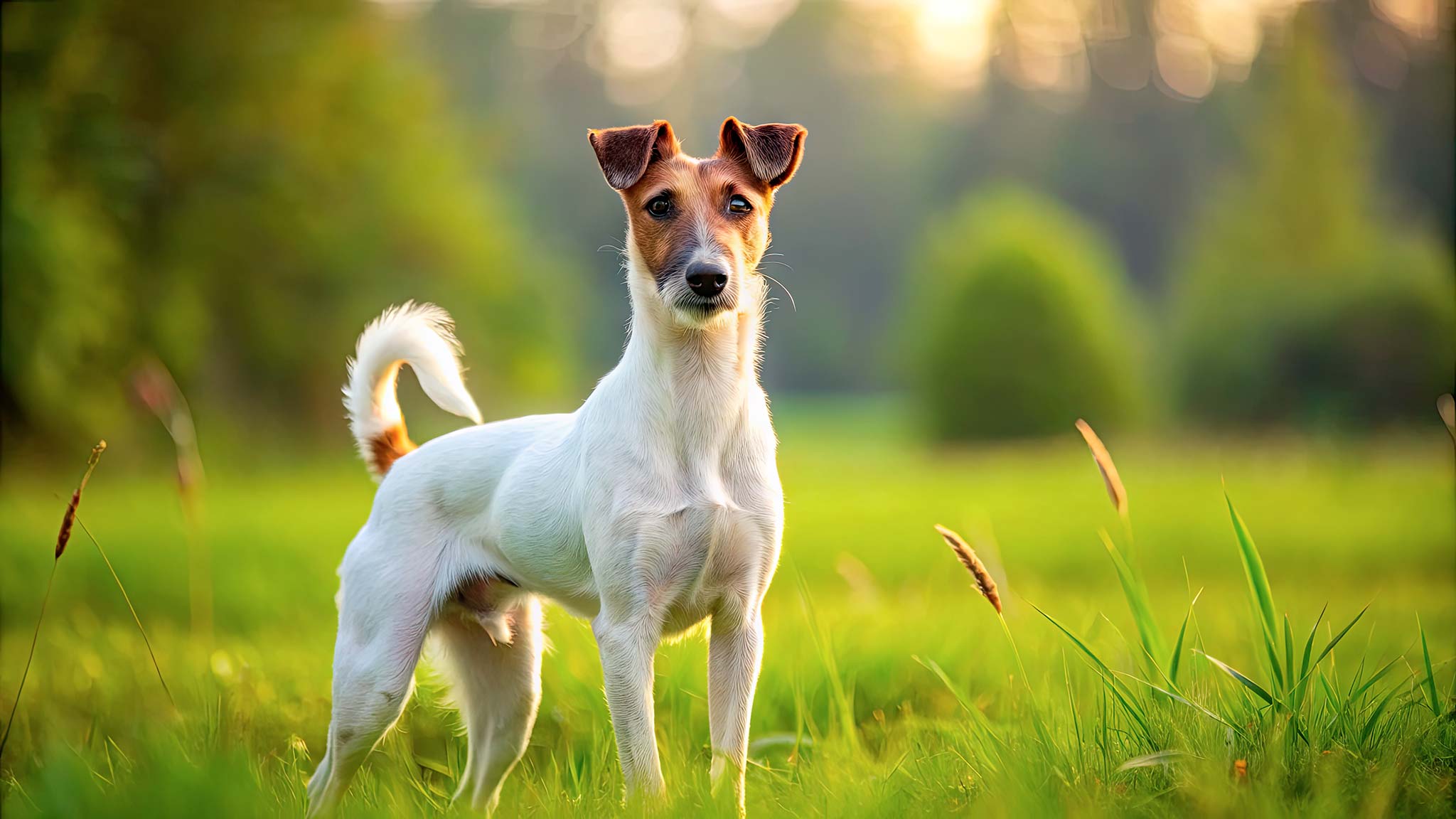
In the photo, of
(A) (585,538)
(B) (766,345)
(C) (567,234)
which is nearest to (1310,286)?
(B) (766,345)

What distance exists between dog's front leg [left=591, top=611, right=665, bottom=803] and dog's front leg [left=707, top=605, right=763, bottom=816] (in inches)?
9.9

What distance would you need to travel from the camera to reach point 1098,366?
2416 cm

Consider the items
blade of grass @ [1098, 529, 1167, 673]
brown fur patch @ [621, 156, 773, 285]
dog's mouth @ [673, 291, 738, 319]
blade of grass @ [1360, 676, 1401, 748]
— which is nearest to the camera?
blade of grass @ [1360, 676, 1401, 748]

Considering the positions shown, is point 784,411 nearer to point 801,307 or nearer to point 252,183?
point 801,307

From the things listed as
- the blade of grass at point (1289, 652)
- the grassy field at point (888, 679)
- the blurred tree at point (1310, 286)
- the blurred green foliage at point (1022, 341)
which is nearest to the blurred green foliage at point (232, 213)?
the grassy field at point (888, 679)

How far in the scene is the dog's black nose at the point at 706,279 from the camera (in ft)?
12.2

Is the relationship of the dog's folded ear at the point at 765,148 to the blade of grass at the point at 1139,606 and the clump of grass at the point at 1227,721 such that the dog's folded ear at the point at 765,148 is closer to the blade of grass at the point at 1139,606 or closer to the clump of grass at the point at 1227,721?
the clump of grass at the point at 1227,721

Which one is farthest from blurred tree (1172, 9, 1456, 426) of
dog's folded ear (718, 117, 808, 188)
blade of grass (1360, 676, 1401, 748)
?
dog's folded ear (718, 117, 808, 188)

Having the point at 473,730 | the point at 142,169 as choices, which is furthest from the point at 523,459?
the point at 142,169

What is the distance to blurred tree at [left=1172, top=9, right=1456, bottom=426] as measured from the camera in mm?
A: 22734

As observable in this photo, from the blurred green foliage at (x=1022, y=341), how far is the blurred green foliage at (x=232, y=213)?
999cm

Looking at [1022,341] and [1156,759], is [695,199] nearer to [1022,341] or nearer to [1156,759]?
[1156,759]

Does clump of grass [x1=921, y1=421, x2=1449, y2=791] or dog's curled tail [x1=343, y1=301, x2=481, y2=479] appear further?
dog's curled tail [x1=343, y1=301, x2=481, y2=479]

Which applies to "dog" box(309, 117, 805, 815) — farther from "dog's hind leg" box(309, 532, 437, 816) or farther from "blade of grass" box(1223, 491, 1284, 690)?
"blade of grass" box(1223, 491, 1284, 690)
